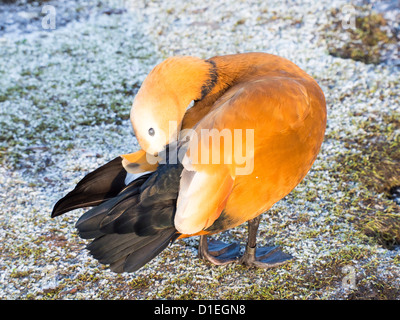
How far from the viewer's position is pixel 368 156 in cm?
375

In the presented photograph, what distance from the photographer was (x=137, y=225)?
238 cm

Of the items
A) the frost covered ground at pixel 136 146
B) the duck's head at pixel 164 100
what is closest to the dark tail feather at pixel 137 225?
the duck's head at pixel 164 100

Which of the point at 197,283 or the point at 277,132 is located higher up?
the point at 277,132

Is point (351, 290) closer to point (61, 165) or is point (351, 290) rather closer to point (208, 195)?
point (208, 195)

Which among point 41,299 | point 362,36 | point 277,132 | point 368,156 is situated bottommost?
point 41,299

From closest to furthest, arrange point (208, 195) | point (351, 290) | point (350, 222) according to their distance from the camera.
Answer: point (208, 195)
point (351, 290)
point (350, 222)

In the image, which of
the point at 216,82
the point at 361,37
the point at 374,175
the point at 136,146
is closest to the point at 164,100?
the point at 216,82

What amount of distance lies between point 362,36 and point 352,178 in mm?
2236

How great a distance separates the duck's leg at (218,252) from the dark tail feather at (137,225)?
53 centimetres

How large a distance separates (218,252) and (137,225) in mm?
775

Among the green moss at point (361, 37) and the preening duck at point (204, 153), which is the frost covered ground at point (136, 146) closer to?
the green moss at point (361, 37)

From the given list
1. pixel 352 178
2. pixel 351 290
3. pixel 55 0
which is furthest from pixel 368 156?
pixel 55 0

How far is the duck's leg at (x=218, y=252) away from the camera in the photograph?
9.55 ft

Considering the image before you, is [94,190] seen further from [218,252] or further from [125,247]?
[218,252]
